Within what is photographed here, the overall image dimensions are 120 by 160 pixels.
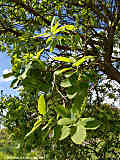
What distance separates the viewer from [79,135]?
67 cm

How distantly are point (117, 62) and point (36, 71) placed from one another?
2785 mm

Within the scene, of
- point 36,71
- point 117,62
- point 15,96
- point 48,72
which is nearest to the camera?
point 36,71

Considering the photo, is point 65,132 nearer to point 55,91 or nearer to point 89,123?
point 89,123

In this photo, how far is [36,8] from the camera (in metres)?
2.96

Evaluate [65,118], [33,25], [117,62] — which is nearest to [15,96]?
[33,25]

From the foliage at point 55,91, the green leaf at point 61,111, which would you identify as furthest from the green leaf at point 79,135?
the green leaf at point 61,111

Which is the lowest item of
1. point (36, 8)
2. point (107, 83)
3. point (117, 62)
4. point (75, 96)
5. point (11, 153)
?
point (107, 83)

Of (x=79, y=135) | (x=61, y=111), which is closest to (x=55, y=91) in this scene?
(x=61, y=111)

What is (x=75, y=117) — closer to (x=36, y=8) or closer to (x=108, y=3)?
(x=36, y=8)

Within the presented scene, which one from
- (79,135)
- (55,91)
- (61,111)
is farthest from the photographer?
(55,91)

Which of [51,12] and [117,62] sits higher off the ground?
[51,12]

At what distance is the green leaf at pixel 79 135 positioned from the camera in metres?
0.65

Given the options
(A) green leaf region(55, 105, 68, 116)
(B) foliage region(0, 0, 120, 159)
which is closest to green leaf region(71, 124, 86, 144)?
(B) foliage region(0, 0, 120, 159)

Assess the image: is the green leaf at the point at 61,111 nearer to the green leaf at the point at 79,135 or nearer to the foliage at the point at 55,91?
the foliage at the point at 55,91
